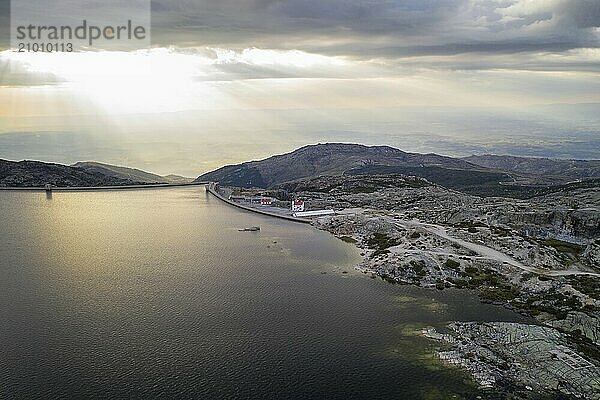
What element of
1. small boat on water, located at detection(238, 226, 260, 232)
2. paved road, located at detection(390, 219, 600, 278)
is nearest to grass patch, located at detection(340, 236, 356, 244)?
paved road, located at detection(390, 219, 600, 278)

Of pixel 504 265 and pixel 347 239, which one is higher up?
pixel 347 239

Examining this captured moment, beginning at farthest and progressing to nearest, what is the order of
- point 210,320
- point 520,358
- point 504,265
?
1. point 504,265
2. point 210,320
3. point 520,358

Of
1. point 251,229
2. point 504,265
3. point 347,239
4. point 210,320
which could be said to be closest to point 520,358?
point 504,265

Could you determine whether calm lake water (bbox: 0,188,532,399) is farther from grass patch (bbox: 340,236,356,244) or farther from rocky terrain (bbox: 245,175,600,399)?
rocky terrain (bbox: 245,175,600,399)

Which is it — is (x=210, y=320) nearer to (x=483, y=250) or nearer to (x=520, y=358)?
(x=520, y=358)

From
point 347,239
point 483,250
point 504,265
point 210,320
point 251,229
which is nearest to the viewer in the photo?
point 210,320

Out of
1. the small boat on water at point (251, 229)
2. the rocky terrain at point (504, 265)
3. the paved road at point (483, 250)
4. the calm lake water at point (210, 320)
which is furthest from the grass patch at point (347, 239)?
the small boat on water at point (251, 229)

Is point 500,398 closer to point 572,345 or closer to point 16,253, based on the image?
point 572,345

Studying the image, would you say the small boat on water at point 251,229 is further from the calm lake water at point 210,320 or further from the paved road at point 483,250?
the paved road at point 483,250

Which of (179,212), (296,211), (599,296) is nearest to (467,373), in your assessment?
(599,296)
